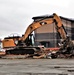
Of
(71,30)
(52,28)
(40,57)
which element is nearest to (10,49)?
(40,57)

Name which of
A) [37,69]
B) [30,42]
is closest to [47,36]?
[30,42]

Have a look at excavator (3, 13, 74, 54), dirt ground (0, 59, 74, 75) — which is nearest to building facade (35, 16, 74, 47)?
excavator (3, 13, 74, 54)

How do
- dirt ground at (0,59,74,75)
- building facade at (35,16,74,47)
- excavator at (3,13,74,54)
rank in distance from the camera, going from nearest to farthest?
dirt ground at (0,59,74,75) → excavator at (3,13,74,54) → building facade at (35,16,74,47)

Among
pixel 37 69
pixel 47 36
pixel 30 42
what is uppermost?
pixel 47 36

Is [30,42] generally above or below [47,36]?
below

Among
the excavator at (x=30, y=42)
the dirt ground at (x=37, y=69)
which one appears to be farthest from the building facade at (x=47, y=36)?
the dirt ground at (x=37, y=69)

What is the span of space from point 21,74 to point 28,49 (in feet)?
66.8

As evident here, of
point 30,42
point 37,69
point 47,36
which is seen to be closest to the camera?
point 37,69

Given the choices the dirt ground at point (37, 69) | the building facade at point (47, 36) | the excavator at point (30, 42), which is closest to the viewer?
the dirt ground at point (37, 69)

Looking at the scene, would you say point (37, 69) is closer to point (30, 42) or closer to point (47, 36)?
point (30, 42)

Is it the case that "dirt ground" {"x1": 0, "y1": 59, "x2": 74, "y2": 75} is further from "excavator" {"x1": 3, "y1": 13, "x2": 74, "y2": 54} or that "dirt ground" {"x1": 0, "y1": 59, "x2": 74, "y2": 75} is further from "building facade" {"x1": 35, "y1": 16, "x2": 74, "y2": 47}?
"building facade" {"x1": 35, "y1": 16, "x2": 74, "y2": 47}

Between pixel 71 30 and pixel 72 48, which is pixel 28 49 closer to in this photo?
pixel 72 48

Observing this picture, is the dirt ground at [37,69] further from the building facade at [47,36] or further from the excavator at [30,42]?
the building facade at [47,36]

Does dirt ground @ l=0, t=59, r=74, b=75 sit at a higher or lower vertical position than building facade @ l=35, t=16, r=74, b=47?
lower
